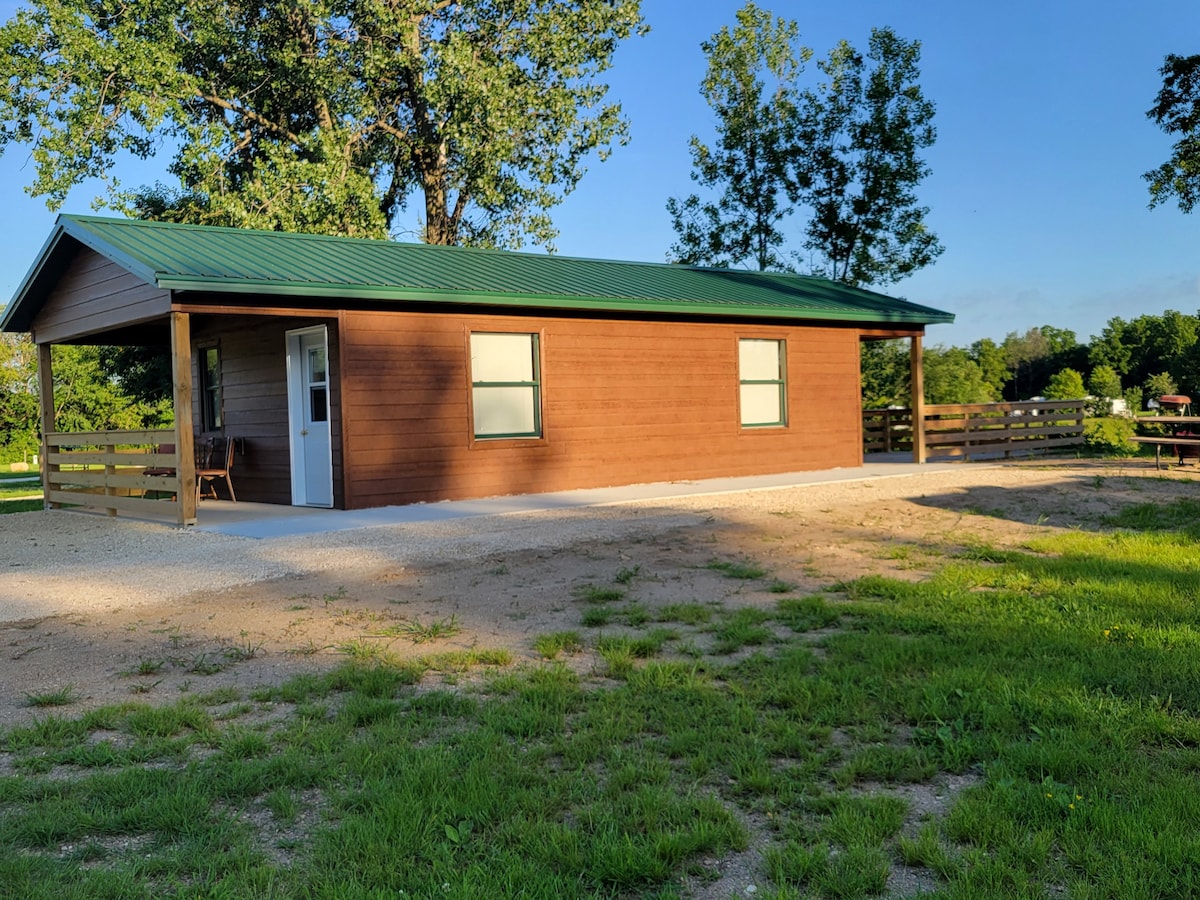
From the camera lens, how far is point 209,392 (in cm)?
1488

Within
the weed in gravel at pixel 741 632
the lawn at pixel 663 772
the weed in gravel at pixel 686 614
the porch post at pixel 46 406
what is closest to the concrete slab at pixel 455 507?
the porch post at pixel 46 406

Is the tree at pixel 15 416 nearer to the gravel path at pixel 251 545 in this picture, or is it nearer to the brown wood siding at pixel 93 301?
the brown wood siding at pixel 93 301

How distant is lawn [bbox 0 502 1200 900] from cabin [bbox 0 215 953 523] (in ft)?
23.0

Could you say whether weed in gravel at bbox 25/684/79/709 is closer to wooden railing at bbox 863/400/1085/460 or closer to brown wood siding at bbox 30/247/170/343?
brown wood siding at bbox 30/247/170/343

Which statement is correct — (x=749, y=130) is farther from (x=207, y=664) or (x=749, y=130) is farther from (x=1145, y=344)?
(x=1145, y=344)

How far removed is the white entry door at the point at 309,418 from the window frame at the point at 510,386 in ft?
5.79

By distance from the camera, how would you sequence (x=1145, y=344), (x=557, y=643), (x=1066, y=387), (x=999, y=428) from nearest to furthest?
1. (x=557, y=643)
2. (x=999, y=428)
3. (x=1066, y=387)
4. (x=1145, y=344)

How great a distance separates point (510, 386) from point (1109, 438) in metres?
14.5

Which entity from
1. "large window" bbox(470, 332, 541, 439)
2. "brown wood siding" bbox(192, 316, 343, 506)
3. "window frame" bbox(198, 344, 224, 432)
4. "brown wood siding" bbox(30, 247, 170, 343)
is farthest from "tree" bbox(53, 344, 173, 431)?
"large window" bbox(470, 332, 541, 439)

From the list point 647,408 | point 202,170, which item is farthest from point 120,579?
point 202,170

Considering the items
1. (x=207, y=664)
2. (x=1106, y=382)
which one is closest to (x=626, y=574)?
(x=207, y=664)

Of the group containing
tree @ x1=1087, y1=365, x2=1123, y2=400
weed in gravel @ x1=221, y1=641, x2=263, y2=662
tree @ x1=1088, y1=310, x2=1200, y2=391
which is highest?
tree @ x1=1088, y1=310, x2=1200, y2=391

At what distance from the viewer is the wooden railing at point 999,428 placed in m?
18.6

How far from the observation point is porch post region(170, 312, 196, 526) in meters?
10.2
